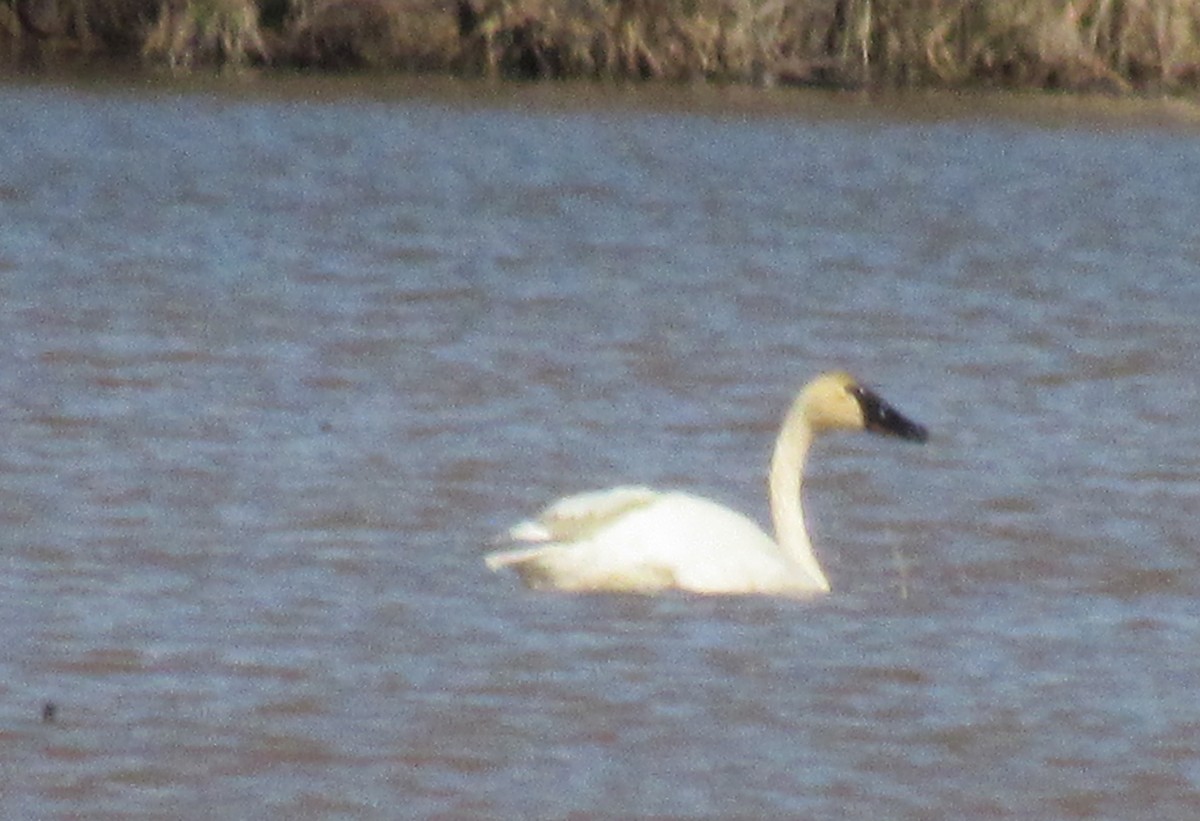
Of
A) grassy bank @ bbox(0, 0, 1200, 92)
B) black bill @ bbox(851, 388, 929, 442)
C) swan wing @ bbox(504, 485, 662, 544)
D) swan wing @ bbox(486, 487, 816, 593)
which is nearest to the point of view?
swan wing @ bbox(486, 487, 816, 593)

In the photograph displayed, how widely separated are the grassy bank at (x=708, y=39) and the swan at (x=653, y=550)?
16274 millimetres

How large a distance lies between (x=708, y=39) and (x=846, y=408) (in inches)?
635

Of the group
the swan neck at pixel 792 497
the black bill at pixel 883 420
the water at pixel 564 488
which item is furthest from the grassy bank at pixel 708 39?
the swan neck at pixel 792 497

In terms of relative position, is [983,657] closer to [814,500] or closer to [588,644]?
[588,644]

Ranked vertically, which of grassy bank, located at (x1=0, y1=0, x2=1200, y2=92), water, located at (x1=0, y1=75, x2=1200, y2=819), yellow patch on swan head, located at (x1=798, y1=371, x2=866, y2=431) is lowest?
grassy bank, located at (x1=0, y1=0, x2=1200, y2=92)

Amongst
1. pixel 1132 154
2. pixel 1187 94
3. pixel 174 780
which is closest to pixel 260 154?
pixel 1132 154

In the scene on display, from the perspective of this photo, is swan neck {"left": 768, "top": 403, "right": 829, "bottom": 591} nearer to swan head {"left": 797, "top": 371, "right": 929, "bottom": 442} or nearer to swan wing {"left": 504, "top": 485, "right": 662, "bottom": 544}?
swan head {"left": 797, "top": 371, "right": 929, "bottom": 442}

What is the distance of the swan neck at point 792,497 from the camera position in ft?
23.6

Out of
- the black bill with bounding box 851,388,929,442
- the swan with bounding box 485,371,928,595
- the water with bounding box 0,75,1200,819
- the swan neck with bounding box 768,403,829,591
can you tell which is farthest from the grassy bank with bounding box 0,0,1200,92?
the swan with bounding box 485,371,928,595

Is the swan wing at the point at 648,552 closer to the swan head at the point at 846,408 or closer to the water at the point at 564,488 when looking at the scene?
the water at the point at 564,488

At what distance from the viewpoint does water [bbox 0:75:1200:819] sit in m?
5.44

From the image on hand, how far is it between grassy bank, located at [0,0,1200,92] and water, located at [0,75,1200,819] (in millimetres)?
5585

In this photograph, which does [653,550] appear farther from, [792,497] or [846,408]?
[846,408]

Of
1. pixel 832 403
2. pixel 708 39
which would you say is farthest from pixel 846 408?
pixel 708 39
